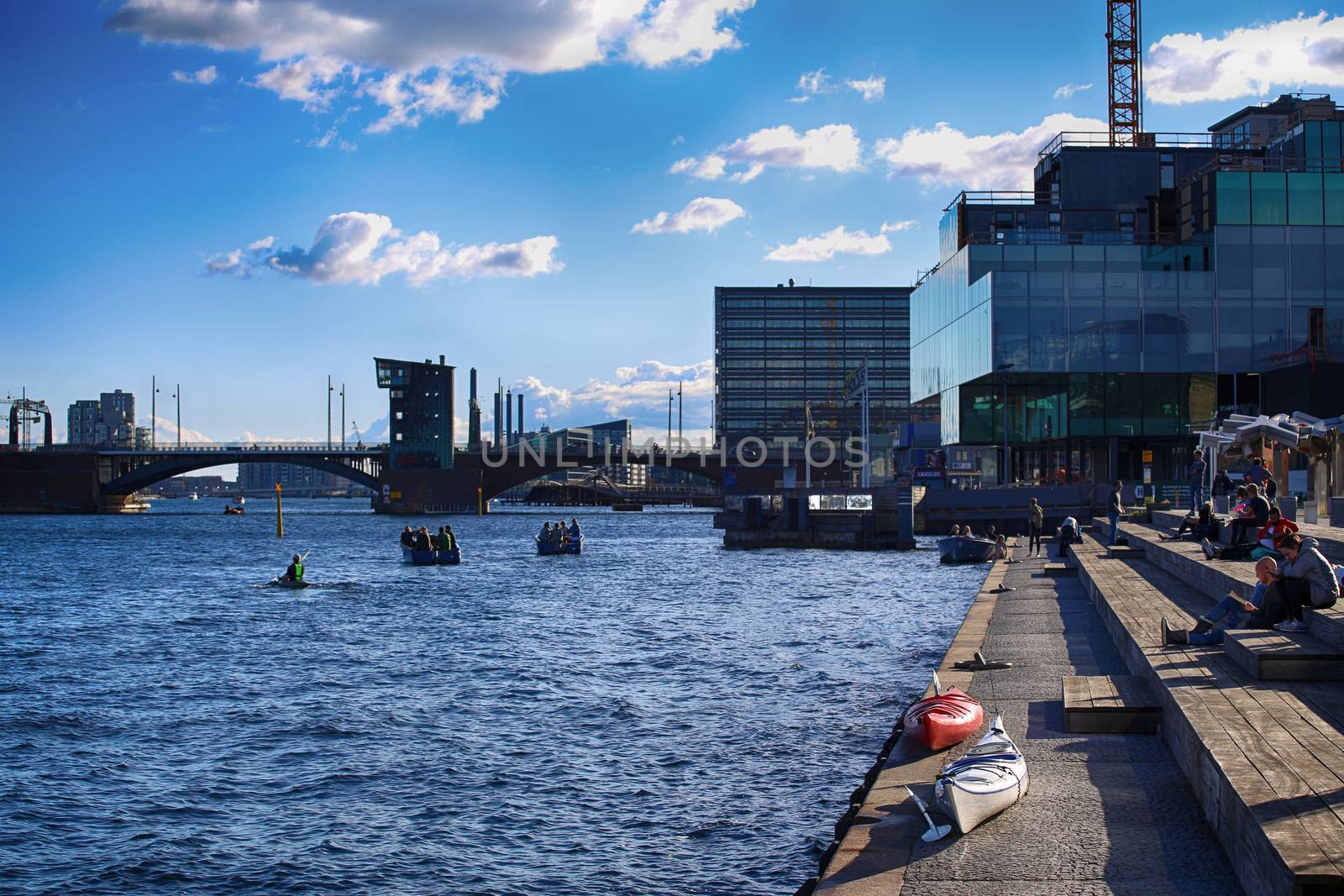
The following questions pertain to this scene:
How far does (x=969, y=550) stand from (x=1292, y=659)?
168 ft

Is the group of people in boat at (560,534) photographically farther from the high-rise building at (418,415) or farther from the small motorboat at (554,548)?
the high-rise building at (418,415)

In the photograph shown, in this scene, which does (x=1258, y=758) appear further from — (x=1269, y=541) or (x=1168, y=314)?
(x=1168, y=314)

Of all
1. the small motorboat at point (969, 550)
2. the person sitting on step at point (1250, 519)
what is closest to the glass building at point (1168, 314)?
the small motorboat at point (969, 550)

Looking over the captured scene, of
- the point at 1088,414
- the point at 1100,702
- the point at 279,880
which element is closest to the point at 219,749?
the point at 279,880

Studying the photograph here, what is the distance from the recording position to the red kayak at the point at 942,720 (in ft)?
51.2

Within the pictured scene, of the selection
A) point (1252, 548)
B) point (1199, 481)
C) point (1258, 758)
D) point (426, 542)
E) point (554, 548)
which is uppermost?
point (1199, 481)

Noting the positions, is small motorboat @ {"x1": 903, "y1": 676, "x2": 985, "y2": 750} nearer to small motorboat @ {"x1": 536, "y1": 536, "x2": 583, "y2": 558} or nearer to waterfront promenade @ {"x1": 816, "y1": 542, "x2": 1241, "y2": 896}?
waterfront promenade @ {"x1": 816, "y1": 542, "x2": 1241, "y2": 896}

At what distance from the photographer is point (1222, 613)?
17.3 meters

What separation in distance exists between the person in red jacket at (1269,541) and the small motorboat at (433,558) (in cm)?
5216

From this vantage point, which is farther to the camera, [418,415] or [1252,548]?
[418,415]

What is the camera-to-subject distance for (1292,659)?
14.3m

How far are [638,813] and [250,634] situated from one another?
25.3 m

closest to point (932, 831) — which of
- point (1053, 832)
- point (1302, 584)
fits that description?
point (1053, 832)

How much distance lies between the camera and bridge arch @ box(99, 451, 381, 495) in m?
158
